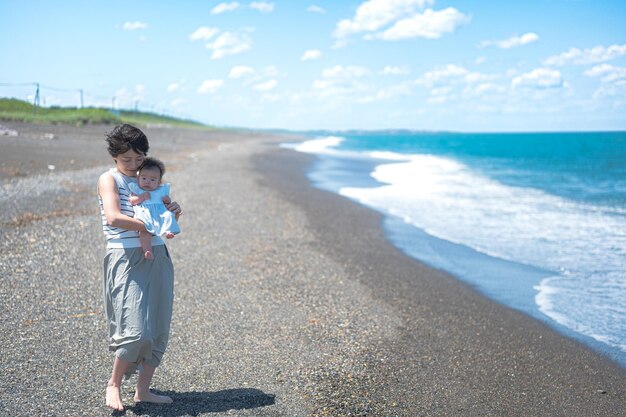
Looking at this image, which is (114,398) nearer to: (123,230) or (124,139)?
(123,230)

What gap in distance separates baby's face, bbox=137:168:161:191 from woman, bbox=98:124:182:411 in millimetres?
102

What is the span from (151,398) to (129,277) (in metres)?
0.97

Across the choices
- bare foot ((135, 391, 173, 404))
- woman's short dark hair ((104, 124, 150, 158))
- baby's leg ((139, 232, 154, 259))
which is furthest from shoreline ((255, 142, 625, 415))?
woman's short dark hair ((104, 124, 150, 158))

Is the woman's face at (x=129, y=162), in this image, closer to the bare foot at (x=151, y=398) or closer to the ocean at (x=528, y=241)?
the bare foot at (x=151, y=398)

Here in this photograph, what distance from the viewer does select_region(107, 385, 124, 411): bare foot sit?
421 centimetres

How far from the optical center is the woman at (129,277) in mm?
4047

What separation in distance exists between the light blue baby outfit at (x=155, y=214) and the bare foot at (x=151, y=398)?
126cm

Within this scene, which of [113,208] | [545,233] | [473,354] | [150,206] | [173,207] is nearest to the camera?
[113,208]

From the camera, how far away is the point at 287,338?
6023mm

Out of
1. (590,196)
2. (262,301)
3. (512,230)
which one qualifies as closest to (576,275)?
(512,230)

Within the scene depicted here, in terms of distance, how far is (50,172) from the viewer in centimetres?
1788

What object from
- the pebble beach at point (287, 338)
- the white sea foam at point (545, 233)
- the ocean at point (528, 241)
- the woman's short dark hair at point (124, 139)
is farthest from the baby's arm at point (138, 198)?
the white sea foam at point (545, 233)

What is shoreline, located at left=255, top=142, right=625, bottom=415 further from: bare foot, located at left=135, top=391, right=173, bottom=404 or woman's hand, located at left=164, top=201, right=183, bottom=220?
woman's hand, located at left=164, top=201, right=183, bottom=220

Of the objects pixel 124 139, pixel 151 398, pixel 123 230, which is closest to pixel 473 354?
pixel 151 398
